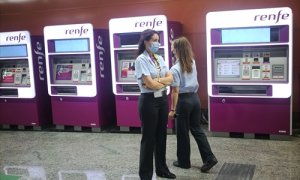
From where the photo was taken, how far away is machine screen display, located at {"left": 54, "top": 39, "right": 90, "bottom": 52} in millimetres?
5871

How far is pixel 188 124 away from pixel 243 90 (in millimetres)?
1557

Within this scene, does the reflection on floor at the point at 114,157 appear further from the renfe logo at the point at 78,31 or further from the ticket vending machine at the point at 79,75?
the renfe logo at the point at 78,31

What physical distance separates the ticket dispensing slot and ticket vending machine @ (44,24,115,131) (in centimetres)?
198

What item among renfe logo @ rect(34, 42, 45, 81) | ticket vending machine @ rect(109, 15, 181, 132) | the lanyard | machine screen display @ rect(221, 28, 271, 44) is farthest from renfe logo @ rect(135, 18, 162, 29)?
renfe logo @ rect(34, 42, 45, 81)

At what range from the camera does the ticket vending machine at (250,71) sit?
4879mm

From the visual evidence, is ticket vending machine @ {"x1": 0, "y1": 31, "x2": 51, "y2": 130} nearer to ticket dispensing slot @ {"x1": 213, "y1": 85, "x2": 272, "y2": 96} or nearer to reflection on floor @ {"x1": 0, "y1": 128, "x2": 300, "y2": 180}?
reflection on floor @ {"x1": 0, "y1": 128, "x2": 300, "y2": 180}

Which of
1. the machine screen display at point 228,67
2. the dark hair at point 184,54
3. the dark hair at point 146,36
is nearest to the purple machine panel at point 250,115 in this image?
the machine screen display at point 228,67

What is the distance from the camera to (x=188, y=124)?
4039 millimetres

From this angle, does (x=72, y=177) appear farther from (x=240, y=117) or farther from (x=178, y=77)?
(x=240, y=117)

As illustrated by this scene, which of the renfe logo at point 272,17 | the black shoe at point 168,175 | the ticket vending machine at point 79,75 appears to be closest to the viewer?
the black shoe at point 168,175

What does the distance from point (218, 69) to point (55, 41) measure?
284 cm

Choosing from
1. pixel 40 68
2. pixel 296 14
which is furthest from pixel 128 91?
pixel 296 14

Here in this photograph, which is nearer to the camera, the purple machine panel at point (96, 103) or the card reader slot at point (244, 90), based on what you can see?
the card reader slot at point (244, 90)

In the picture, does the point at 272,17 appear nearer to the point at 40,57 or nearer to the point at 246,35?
the point at 246,35
